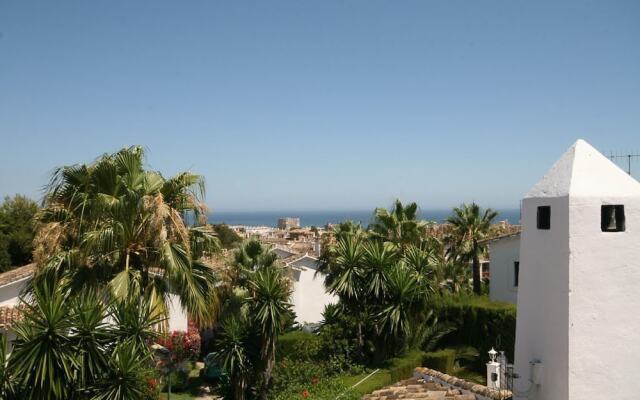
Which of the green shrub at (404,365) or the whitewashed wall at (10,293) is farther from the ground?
the whitewashed wall at (10,293)

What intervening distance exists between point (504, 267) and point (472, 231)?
4.37 meters

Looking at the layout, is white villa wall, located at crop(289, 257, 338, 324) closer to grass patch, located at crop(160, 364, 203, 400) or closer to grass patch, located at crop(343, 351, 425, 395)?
grass patch, located at crop(160, 364, 203, 400)

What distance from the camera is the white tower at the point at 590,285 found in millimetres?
8250

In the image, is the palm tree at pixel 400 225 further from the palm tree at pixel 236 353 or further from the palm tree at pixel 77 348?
the palm tree at pixel 77 348

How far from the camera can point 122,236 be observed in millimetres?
9844

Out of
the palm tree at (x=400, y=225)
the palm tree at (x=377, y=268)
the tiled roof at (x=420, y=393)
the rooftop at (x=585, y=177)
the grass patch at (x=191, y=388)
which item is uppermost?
the rooftop at (x=585, y=177)

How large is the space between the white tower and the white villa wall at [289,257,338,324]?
2311 cm

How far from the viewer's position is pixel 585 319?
8.24 meters

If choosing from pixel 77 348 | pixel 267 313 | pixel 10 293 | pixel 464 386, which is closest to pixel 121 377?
pixel 77 348

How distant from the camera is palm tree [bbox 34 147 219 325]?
9842 mm

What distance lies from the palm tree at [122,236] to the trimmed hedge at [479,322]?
523 inches

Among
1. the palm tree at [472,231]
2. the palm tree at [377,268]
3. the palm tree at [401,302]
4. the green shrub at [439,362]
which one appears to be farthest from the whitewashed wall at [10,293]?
the palm tree at [472,231]

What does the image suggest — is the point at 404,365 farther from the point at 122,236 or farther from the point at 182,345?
the point at 122,236

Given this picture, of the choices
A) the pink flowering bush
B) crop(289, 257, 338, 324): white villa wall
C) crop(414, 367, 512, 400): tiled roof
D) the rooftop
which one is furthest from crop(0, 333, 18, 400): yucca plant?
crop(289, 257, 338, 324): white villa wall
